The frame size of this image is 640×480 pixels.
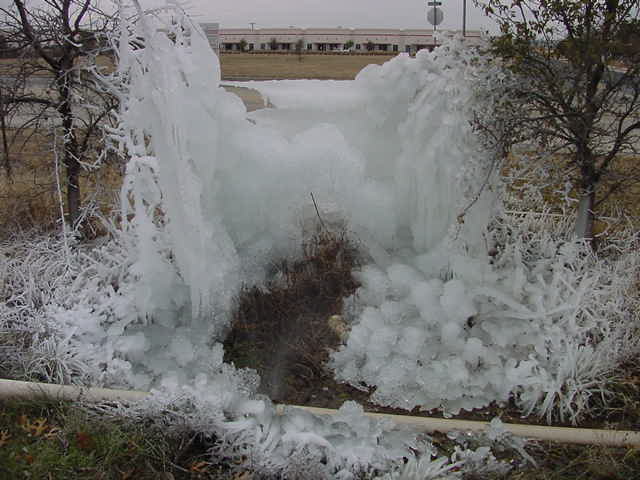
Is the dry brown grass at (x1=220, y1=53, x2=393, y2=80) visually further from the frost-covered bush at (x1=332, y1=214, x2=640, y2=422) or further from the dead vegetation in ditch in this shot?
the frost-covered bush at (x1=332, y1=214, x2=640, y2=422)

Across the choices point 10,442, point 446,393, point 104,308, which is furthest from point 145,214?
point 446,393

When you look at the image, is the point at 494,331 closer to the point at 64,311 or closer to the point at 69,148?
the point at 64,311

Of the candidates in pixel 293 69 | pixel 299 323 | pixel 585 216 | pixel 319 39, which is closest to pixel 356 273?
pixel 299 323

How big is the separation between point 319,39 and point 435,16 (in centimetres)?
4890

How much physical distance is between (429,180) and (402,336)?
40.7 inches

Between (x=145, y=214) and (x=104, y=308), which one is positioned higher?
(x=145, y=214)

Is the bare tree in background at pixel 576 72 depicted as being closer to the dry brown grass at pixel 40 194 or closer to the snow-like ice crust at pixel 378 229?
the snow-like ice crust at pixel 378 229

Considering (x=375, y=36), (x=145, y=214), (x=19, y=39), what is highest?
(x=375, y=36)

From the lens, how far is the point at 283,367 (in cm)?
328

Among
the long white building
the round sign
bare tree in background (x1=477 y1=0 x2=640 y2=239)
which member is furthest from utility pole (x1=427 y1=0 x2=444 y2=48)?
the long white building

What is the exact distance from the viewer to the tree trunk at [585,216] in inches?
153

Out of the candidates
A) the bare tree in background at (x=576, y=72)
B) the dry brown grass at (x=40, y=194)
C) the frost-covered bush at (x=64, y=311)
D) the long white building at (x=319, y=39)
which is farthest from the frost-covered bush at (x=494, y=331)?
the long white building at (x=319, y=39)

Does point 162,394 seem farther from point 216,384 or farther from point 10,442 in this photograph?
point 10,442

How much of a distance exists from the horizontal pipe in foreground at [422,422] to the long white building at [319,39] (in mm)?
49325
